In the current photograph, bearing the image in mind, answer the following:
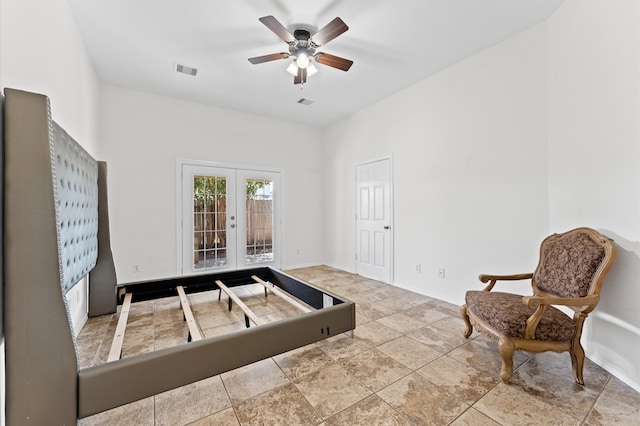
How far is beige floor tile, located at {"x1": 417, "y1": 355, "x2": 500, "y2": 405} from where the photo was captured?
1768 mm

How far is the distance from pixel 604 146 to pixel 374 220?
2.99m

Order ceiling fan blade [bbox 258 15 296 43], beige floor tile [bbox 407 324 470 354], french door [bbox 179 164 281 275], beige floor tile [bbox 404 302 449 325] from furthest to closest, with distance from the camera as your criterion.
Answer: french door [bbox 179 164 281 275], beige floor tile [bbox 404 302 449 325], beige floor tile [bbox 407 324 470 354], ceiling fan blade [bbox 258 15 296 43]

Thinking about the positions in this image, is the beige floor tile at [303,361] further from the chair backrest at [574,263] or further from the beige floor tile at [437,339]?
the chair backrest at [574,263]

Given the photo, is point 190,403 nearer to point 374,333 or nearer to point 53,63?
point 374,333

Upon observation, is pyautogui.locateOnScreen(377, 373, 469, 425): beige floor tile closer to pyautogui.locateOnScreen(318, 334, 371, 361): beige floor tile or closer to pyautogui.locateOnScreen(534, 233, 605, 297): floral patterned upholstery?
pyautogui.locateOnScreen(318, 334, 371, 361): beige floor tile

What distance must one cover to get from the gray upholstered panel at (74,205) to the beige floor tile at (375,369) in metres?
1.90

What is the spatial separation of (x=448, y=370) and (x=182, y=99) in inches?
202

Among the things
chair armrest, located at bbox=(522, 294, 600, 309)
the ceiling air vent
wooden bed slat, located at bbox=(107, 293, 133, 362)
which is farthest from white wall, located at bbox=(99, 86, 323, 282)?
chair armrest, located at bbox=(522, 294, 600, 309)

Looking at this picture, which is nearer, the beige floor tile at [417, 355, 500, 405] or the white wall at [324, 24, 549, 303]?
the beige floor tile at [417, 355, 500, 405]

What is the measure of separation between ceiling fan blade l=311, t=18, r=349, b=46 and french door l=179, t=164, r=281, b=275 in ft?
9.98

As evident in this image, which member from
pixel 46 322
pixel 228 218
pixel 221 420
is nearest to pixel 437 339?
pixel 221 420

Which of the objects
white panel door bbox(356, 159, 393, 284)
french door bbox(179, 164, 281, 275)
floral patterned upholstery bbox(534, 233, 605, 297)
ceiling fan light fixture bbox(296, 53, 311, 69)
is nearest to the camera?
floral patterned upholstery bbox(534, 233, 605, 297)

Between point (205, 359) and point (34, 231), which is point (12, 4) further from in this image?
point (205, 359)

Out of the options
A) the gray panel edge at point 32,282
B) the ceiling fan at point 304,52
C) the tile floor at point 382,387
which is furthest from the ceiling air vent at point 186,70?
the tile floor at point 382,387
